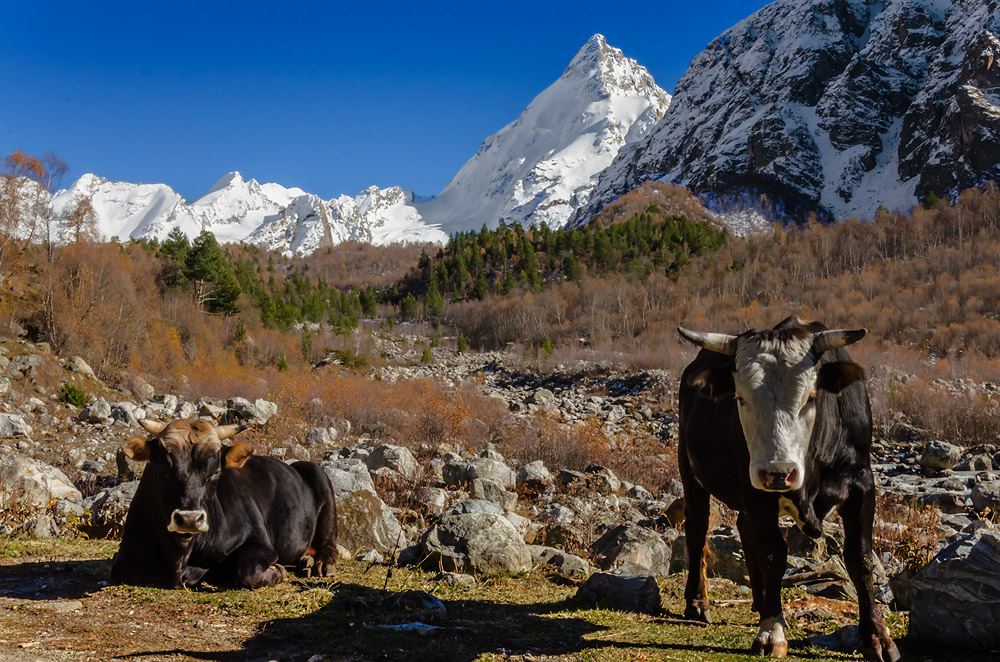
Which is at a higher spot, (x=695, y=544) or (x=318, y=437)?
(x=318, y=437)

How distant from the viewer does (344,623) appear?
4738 mm

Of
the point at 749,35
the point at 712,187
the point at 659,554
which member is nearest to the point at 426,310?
the point at 712,187

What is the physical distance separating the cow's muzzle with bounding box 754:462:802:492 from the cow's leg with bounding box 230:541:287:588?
3.84 m

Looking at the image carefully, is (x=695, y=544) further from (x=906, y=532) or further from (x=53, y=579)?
(x=53, y=579)

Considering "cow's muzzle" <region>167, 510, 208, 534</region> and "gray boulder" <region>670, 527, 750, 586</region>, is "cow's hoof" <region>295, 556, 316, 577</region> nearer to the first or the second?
"cow's muzzle" <region>167, 510, 208, 534</region>

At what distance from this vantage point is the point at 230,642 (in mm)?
4195

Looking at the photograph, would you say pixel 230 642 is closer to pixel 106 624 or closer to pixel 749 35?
pixel 106 624

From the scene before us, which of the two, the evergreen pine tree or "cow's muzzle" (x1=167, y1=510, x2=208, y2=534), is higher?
the evergreen pine tree

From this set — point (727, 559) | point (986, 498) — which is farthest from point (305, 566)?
point (986, 498)

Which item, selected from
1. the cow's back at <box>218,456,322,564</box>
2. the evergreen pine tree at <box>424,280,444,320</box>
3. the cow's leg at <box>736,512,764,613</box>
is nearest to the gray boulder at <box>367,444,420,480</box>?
the cow's back at <box>218,456,322,564</box>

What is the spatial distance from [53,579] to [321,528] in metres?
2.15

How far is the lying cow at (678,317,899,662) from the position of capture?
3.96 metres

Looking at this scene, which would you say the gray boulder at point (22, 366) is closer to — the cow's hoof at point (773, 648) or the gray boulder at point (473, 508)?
the gray boulder at point (473, 508)

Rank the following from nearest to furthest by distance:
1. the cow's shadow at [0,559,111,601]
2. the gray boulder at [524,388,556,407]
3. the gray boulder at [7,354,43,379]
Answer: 1. the cow's shadow at [0,559,111,601]
2. the gray boulder at [7,354,43,379]
3. the gray boulder at [524,388,556,407]
